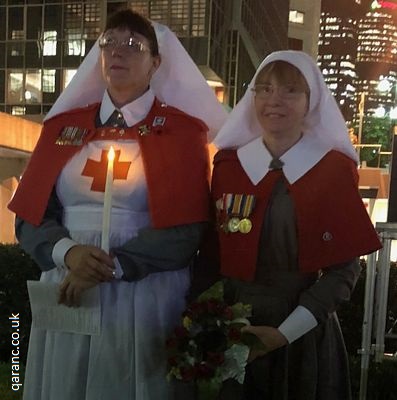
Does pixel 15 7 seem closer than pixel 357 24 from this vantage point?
Yes

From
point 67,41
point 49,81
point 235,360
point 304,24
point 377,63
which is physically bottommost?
point 235,360

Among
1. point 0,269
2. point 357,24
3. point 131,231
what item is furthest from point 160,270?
point 357,24

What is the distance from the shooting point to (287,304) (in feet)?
6.51

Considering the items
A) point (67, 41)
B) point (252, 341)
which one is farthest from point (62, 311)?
point (67, 41)

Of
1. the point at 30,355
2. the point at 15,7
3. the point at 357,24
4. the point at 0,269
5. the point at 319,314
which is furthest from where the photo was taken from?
the point at 357,24

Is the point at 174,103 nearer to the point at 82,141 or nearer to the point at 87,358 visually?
the point at 82,141

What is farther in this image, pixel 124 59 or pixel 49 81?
pixel 49 81

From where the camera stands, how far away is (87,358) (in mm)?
1946

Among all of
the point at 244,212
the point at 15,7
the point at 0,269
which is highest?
the point at 15,7

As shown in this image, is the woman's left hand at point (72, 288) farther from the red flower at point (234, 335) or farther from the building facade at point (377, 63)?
the building facade at point (377, 63)

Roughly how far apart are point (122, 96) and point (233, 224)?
56cm

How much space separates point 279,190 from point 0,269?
320 centimetres

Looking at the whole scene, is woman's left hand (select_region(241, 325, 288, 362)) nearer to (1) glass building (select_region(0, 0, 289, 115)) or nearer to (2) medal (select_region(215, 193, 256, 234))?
(2) medal (select_region(215, 193, 256, 234))

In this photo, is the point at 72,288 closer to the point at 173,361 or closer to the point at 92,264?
the point at 92,264
